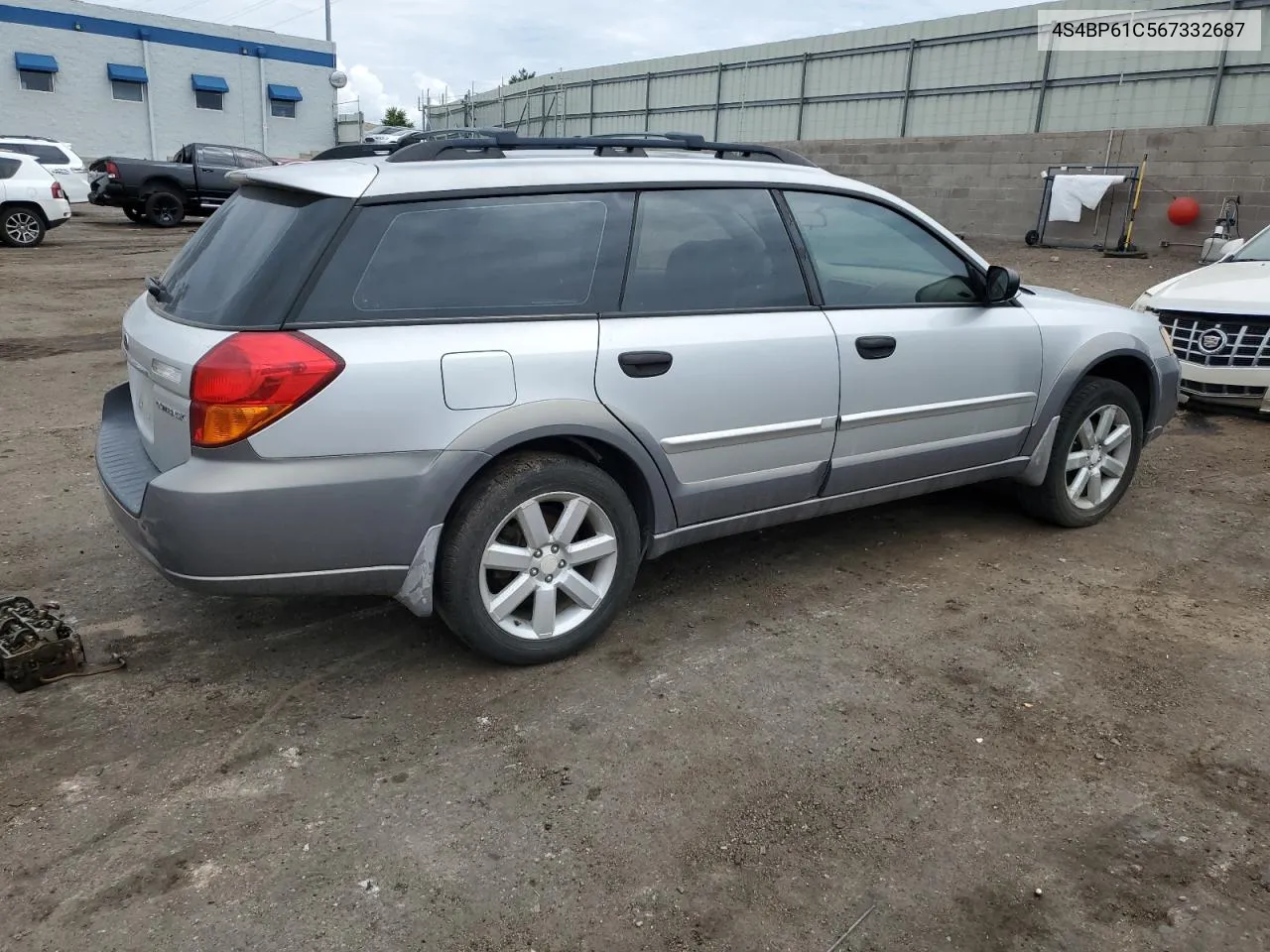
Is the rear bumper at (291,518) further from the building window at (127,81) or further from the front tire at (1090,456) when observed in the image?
the building window at (127,81)

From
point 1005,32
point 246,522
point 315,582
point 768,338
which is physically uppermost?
point 1005,32

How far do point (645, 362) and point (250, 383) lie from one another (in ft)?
4.14

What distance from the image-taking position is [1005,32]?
17531mm

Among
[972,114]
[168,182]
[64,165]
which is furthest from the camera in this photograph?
[64,165]

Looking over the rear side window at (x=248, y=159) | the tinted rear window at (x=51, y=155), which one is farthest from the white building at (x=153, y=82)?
the rear side window at (x=248, y=159)

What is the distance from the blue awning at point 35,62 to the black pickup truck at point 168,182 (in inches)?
635

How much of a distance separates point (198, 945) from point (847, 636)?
93.3 inches

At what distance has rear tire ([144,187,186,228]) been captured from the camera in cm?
2022

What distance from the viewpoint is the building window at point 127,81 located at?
114 ft

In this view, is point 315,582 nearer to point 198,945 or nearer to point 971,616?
point 198,945

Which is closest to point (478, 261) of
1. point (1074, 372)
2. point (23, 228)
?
point (1074, 372)

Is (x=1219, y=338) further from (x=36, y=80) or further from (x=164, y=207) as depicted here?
(x=36, y=80)

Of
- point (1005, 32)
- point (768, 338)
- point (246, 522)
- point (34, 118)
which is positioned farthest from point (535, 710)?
point (34, 118)

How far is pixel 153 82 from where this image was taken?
117ft
